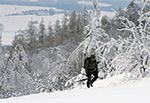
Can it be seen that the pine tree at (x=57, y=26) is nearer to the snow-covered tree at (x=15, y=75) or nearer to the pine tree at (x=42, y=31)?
the pine tree at (x=42, y=31)

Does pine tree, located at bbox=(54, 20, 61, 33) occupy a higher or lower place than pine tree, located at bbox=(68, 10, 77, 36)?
lower

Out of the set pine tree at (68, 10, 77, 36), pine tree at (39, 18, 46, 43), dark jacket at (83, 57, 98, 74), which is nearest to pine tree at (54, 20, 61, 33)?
pine tree at (39, 18, 46, 43)

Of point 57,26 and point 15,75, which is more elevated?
point 15,75

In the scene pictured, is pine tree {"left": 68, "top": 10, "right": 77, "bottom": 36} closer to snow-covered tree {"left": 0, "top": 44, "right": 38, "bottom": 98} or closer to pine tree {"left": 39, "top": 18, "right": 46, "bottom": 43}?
pine tree {"left": 39, "top": 18, "right": 46, "bottom": 43}

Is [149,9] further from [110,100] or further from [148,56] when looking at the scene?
[110,100]

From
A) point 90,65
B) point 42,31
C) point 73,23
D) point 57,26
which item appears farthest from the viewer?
point 57,26

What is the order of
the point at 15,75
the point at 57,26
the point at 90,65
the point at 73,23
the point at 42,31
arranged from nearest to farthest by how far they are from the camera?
the point at 90,65, the point at 15,75, the point at 73,23, the point at 42,31, the point at 57,26

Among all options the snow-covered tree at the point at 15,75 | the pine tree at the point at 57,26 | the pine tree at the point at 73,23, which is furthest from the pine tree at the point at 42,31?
A: the snow-covered tree at the point at 15,75

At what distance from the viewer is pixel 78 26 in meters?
136

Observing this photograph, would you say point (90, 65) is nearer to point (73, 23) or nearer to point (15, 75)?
point (15, 75)

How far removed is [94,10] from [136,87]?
17.1 meters

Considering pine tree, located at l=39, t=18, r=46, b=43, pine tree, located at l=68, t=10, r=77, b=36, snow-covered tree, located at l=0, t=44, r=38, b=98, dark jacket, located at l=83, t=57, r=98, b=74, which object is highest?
dark jacket, located at l=83, t=57, r=98, b=74

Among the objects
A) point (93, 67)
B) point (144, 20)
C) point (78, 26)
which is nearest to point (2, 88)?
point (144, 20)

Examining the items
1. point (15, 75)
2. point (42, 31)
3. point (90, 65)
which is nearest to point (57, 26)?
point (42, 31)
